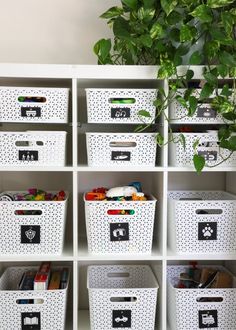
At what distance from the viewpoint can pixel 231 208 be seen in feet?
4.94

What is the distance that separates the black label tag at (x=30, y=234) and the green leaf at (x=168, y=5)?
94 centimetres

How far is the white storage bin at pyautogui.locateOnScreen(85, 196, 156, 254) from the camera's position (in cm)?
147

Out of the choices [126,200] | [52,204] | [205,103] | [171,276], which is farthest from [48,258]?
[205,103]

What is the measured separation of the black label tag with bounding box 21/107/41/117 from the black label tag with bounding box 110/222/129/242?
1.71 ft

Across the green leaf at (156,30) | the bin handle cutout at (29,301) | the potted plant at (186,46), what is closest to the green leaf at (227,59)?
the potted plant at (186,46)

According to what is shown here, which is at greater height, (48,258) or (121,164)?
(121,164)

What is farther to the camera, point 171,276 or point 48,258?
point 171,276

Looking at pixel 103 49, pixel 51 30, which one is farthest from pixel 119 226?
pixel 51 30

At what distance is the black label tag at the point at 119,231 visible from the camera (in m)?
1.47

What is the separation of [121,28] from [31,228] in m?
0.87

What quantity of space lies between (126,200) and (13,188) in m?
0.61

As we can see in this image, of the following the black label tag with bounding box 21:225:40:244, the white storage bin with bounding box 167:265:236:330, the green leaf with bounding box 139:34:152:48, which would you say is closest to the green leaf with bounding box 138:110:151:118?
the green leaf with bounding box 139:34:152:48

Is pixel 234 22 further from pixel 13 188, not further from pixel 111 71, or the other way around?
pixel 13 188

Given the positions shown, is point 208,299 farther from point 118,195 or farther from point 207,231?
point 118,195
